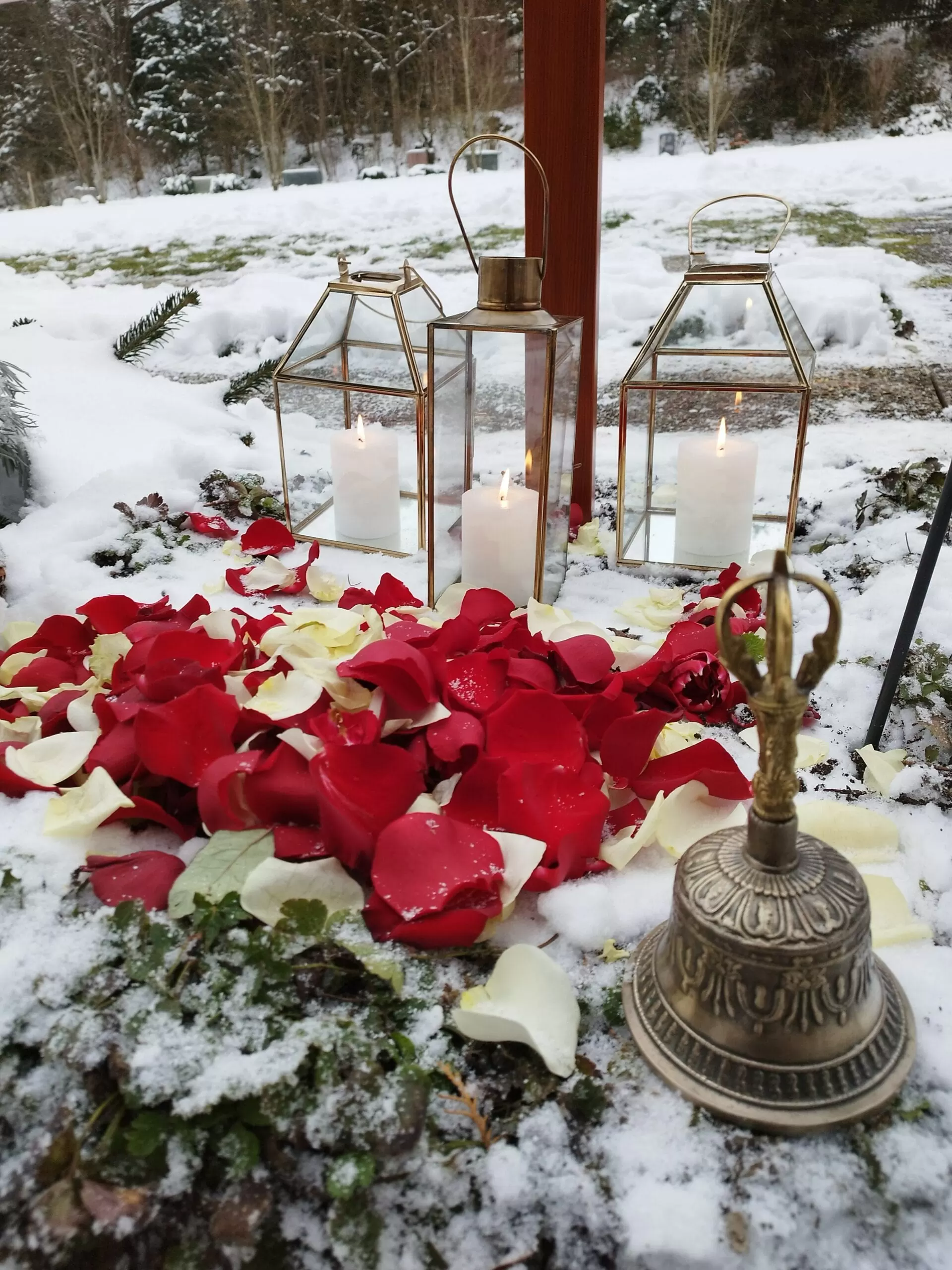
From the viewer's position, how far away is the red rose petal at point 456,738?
0.83 meters

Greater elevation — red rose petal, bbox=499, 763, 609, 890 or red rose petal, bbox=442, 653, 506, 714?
red rose petal, bbox=442, 653, 506, 714

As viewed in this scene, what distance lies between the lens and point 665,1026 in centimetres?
61

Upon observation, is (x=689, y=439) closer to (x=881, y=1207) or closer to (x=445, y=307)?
(x=445, y=307)

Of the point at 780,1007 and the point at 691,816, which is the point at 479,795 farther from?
the point at 780,1007

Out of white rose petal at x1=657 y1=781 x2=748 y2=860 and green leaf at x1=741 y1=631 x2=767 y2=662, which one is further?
green leaf at x1=741 y1=631 x2=767 y2=662

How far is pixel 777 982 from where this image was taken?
1.83 ft

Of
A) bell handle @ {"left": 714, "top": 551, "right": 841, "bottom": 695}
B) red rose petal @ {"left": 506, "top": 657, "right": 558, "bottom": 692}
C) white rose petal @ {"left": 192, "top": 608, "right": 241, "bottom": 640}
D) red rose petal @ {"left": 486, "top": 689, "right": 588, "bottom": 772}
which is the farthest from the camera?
white rose petal @ {"left": 192, "top": 608, "right": 241, "bottom": 640}

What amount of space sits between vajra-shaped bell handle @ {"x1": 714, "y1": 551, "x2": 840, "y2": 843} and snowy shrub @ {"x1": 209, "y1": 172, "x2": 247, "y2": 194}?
5.54 feet

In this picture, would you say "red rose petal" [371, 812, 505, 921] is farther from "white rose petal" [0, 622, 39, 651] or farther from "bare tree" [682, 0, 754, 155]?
"bare tree" [682, 0, 754, 155]

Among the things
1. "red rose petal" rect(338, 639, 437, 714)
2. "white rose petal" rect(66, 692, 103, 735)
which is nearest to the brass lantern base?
"red rose petal" rect(338, 639, 437, 714)

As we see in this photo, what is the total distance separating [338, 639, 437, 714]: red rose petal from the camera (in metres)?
0.86

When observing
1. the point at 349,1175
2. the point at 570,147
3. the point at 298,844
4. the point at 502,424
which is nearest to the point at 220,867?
the point at 298,844

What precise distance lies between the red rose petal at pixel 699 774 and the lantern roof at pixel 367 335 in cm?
69

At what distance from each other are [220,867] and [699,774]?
15.4 inches
